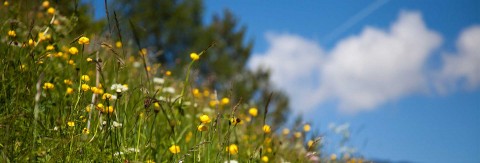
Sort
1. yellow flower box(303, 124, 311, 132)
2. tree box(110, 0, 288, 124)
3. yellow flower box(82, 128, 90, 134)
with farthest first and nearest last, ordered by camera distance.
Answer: tree box(110, 0, 288, 124), yellow flower box(303, 124, 311, 132), yellow flower box(82, 128, 90, 134)

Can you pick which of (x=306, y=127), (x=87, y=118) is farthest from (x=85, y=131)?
(x=306, y=127)

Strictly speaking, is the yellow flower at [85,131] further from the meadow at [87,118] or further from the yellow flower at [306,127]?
the yellow flower at [306,127]

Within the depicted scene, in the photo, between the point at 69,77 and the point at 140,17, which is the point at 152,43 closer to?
the point at 140,17

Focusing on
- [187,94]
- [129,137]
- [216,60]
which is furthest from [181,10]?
[129,137]

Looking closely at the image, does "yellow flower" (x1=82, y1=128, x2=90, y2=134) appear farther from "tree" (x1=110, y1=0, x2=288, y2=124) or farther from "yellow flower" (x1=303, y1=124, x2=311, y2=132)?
"tree" (x1=110, y1=0, x2=288, y2=124)

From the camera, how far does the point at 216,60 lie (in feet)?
89.9

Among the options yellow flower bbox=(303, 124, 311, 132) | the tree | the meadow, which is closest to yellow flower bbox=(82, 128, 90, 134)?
the meadow

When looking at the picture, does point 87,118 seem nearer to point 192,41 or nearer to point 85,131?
point 85,131

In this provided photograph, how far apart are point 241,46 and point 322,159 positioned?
23.7m

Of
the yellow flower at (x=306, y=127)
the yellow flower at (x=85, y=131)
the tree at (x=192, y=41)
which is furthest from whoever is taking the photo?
the tree at (x=192, y=41)

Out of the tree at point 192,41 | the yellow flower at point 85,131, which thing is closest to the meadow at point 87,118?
the yellow flower at point 85,131

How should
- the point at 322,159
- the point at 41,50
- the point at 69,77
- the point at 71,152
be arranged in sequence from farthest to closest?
1. the point at 322,159
2. the point at 41,50
3. the point at 69,77
4. the point at 71,152

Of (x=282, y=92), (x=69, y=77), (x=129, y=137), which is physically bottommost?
(x=129, y=137)

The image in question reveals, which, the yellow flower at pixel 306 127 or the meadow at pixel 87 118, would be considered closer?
the meadow at pixel 87 118
